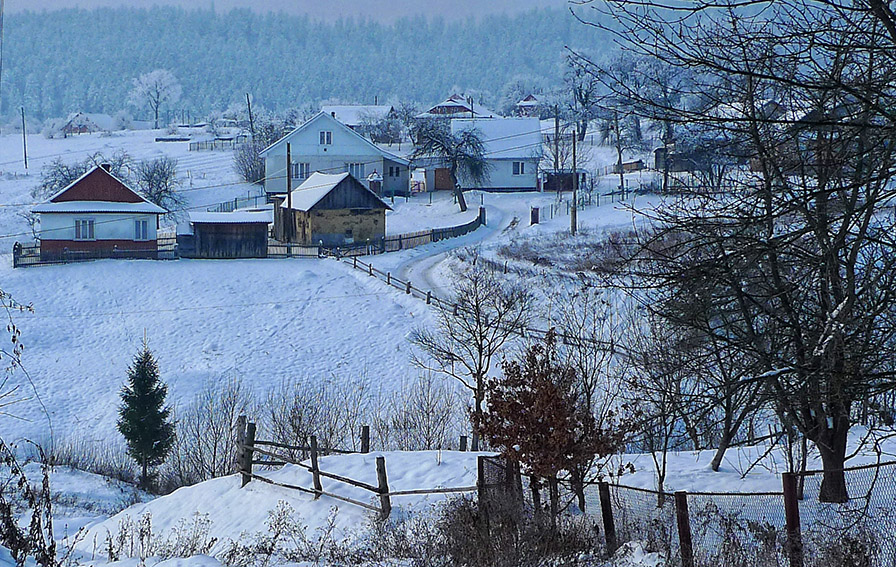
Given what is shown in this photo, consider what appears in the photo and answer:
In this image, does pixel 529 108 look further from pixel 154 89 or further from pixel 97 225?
pixel 154 89

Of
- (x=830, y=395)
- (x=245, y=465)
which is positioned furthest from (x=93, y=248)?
(x=830, y=395)

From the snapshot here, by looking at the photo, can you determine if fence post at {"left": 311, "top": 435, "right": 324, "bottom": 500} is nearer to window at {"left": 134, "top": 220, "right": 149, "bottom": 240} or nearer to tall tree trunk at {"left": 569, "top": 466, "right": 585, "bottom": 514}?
tall tree trunk at {"left": 569, "top": 466, "right": 585, "bottom": 514}

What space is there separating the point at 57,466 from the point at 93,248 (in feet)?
80.1

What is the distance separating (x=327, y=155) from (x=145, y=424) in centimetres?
4256

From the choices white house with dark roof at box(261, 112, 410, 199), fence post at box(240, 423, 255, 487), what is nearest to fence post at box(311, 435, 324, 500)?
fence post at box(240, 423, 255, 487)

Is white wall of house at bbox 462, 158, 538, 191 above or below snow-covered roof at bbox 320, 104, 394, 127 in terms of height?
below

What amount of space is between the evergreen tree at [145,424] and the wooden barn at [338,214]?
80.9ft

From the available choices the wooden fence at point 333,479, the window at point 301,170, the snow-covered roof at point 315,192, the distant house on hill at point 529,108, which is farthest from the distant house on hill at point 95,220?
the distant house on hill at point 529,108

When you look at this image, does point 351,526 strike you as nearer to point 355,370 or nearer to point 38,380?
point 355,370

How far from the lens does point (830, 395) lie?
7.16m

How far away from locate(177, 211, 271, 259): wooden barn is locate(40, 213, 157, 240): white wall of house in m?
2.93

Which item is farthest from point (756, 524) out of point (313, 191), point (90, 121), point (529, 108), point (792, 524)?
point (90, 121)

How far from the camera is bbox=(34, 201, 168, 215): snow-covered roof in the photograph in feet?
146

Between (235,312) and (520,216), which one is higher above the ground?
(520,216)
